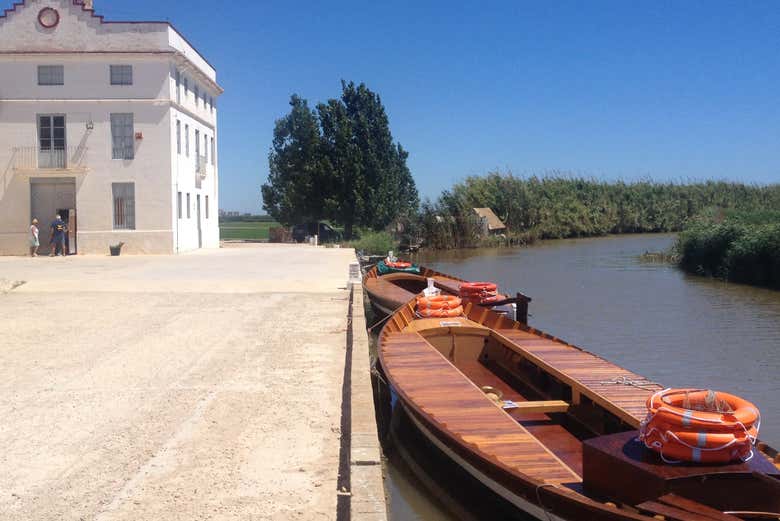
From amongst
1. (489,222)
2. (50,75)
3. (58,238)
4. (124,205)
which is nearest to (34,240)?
(58,238)

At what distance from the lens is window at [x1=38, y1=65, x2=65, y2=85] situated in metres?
31.5

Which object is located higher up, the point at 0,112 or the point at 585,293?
the point at 0,112

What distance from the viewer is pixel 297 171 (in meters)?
50.7

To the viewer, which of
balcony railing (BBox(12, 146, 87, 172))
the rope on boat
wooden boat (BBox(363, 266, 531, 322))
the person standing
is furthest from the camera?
balcony railing (BBox(12, 146, 87, 172))

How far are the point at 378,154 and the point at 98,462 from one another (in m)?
39.8

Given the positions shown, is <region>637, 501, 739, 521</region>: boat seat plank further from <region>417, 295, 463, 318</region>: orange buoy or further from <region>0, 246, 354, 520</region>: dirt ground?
<region>417, 295, 463, 318</region>: orange buoy

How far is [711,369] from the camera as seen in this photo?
14.6 metres

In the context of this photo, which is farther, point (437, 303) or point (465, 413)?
point (437, 303)

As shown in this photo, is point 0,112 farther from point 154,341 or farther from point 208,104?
point 154,341

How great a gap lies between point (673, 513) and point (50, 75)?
31842mm

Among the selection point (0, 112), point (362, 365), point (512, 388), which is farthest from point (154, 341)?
point (0, 112)

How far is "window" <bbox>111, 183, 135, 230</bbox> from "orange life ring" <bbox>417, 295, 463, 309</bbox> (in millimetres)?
21930

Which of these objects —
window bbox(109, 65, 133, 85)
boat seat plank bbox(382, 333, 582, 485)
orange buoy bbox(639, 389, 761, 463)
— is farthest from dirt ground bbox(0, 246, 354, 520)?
window bbox(109, 65, 133, 85)

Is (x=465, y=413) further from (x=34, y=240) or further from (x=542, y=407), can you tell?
(x=34, y=240)
